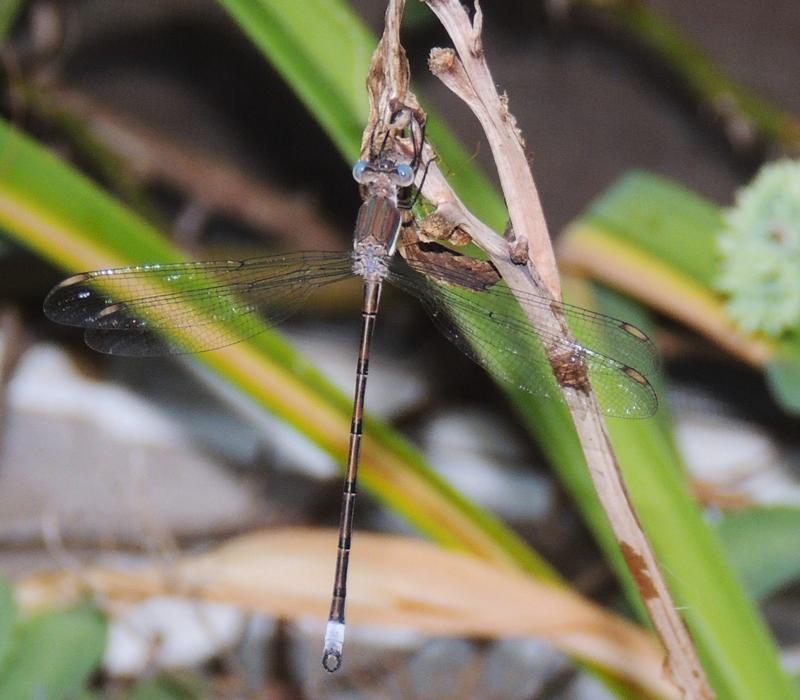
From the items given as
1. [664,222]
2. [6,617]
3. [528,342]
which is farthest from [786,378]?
[6,617]

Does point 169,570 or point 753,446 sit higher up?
point 753,446

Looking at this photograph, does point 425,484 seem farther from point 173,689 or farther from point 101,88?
point 101,88

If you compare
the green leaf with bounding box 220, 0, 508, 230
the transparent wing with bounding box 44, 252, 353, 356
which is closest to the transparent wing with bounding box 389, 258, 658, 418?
the green leaf with bounding box 220, 0, 508, 230

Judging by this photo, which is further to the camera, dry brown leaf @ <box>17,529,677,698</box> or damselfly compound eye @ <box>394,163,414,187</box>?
dry brown leaf @ <box>17,529,677,698</box>

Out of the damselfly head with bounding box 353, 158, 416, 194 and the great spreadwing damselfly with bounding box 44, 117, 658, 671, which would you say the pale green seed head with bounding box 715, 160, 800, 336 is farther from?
the damselfly head with bounding box 353, 158, 416, 194

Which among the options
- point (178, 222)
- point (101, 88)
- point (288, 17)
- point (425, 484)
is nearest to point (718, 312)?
point (425, 484)

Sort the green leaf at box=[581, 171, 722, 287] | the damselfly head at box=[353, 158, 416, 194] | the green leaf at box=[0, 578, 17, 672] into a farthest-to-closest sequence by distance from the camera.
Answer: the green leaf at box=[581, 171, 722, 287] → the green leaf at box=[0, 578, 17, 672] → the damselfly head at box=[353, 158, 416, 194]

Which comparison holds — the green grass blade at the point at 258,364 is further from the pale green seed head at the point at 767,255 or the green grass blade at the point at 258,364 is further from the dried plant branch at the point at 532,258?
the dried plant branch at the point at 532,258
